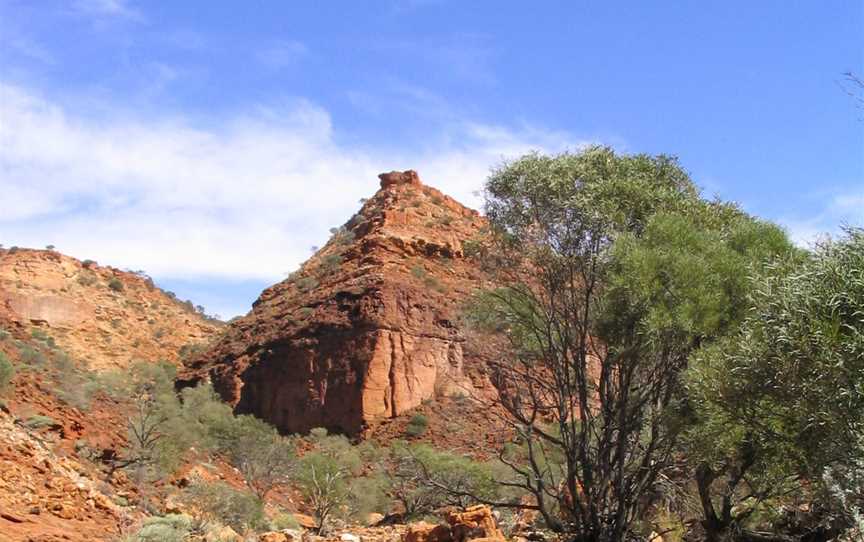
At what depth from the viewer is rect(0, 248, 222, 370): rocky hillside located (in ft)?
182

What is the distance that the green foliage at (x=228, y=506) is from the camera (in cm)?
2309

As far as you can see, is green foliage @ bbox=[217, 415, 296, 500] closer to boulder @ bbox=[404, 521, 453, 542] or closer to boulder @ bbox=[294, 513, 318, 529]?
boulder @ bbox=[294, 513, 318, 529]

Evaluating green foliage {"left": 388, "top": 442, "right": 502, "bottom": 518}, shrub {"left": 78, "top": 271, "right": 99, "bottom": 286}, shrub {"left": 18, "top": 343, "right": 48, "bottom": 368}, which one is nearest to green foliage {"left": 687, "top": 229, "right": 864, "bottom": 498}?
green foliage {"left": 388, "top": 442, "right": 502, "bottom": 518}

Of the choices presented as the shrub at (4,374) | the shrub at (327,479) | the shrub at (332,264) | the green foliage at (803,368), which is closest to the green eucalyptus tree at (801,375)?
the green foliage at (803,368)

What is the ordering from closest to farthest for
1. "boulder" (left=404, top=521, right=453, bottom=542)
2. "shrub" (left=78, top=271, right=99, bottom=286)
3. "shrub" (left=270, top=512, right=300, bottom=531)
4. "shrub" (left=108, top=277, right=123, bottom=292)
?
1. "boulder" (left=404, top=521, right=453, bottom=542)
2. "shrub" (left=270, top=512, right=300, bottom=531)
3. "shrub" (left=78, top=271, right=99, bottom=286)
4. "shrub" (left=108, top=277, right=123, bottom=292)

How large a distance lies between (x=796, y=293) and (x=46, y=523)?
1129 cm

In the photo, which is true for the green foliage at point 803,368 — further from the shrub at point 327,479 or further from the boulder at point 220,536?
the shrub at point 327,479

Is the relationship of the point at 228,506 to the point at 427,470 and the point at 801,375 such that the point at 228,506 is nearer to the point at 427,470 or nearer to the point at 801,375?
the point at 427,470

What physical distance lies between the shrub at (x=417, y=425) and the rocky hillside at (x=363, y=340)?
4.24 feet

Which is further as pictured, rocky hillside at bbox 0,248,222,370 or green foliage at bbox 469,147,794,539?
rocky hillside at bbox 0,248,222,370

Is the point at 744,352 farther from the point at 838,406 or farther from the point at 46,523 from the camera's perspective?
the point at 46,523

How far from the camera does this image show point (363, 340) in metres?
48.1

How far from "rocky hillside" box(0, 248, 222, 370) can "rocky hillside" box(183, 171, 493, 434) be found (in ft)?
18.0

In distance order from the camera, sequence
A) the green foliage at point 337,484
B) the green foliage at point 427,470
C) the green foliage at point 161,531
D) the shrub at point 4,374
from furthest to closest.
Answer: the green foliage at point 337,484 → the green foliage at point 427,470 → the shrub at point 4,374 → the green foliage at point 161,531
